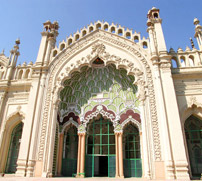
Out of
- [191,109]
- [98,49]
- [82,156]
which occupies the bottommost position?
[82,156]

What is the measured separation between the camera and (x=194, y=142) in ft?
39.6

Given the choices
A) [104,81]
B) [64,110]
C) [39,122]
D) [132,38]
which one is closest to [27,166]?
[39,122]

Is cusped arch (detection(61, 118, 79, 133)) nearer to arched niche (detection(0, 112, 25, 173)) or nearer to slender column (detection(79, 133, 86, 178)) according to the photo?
slender column (detection(79, 133, 86, 178))

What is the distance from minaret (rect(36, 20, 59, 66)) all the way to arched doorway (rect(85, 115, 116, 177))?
617 centimetres

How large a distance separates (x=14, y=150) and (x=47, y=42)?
8.83 meters

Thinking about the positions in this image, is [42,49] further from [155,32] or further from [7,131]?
[155,32]

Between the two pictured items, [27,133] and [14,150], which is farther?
[14,150]

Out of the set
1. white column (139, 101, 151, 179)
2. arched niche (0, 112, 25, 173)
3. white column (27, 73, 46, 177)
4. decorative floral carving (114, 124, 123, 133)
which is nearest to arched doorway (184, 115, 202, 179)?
white column (139, 101, 151, 179)

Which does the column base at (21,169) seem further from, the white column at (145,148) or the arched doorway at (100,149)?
the white column at (145,148)

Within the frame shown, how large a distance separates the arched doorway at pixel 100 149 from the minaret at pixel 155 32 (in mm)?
6256

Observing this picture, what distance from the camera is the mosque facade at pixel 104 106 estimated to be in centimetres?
1083

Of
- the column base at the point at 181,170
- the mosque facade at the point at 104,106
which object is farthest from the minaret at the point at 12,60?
the column base at the point at 181,170

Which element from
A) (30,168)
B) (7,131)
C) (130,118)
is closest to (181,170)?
(130,118)

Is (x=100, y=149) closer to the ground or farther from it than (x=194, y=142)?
closer to the ground
